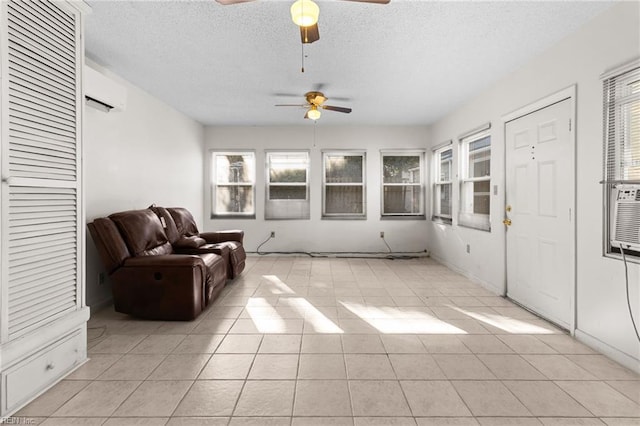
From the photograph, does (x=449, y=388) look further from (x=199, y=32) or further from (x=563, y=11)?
(x=199, y=32)

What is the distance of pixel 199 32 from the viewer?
107 inches

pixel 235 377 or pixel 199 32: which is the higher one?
pixel 199 32

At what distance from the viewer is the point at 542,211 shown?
9.98 ft

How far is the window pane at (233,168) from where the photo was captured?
6.39 meters

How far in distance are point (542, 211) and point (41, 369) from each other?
13.6ft

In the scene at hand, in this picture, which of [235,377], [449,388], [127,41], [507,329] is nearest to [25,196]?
[235,377]

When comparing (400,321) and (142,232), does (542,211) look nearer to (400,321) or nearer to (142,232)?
(400,321)

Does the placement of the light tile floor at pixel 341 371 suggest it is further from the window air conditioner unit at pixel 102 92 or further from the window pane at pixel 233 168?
the window pane at pixel 233 168

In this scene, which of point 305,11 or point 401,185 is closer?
point 305,11

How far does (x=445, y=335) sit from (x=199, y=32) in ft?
11.1

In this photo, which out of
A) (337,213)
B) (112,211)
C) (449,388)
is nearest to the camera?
(449,388)

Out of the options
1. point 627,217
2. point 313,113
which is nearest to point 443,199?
point 313,113

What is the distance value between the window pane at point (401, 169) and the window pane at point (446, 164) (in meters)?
0.63

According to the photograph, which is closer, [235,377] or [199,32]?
[235,377]
